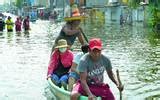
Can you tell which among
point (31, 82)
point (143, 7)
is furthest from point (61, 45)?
point (143, 7)

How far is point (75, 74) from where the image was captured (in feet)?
38.8

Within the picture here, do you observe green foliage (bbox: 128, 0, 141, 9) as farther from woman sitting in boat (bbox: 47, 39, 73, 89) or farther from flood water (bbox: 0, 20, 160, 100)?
woman sitting in boat (bbox: 47, 39, 73, 89)

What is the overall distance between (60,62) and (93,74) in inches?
159

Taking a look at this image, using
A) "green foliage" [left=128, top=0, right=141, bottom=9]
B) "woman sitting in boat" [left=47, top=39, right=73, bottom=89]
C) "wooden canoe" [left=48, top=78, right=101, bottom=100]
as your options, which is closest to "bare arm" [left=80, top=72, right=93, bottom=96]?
"wooden canoe" [left=48, top=78, right=101, bottom=100]

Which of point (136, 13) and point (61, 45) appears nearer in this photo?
point (61, 45)

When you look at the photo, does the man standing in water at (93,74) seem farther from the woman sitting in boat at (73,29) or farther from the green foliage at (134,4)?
the green foliage at (134,4)

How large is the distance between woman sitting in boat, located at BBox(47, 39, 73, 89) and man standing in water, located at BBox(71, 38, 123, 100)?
3525 mm

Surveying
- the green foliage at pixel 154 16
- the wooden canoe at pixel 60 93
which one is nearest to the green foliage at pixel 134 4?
the green foliage at pixel 154 16

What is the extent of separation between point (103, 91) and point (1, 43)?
22320 mm

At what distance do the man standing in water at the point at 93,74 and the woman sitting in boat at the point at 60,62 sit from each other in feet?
11.6

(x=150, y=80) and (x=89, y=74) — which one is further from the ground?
(x=89, y=74)

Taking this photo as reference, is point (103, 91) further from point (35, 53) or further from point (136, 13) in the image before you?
point (136, 13)

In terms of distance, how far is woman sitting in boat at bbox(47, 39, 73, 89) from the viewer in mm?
13502

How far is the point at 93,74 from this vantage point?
32.1 ft
